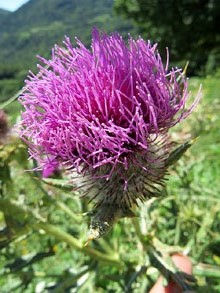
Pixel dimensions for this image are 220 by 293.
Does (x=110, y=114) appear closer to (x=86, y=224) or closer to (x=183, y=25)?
(x=86, y=224)

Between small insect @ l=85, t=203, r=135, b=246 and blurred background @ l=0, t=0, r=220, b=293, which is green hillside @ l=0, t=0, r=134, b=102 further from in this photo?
small insect @ l=85, t=203, r=135, b=246

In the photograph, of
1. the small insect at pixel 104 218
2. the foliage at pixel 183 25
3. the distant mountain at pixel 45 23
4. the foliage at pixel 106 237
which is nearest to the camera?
the small insect at pixel 104 218

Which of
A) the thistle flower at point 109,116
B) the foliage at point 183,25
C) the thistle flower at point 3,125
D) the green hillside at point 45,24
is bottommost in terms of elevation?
the thistle flower at point 109,116

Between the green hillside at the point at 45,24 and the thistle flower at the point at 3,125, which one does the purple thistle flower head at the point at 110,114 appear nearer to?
the thistle flower at the point at 3,125

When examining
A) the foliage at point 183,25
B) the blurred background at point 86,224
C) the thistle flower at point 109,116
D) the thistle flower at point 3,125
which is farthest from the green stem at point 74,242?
the foliage at point 183,25

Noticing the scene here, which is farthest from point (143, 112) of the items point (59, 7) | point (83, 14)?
point (59, 7)

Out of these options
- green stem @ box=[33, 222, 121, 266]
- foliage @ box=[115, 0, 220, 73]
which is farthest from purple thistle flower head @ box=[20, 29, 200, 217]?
foliage @ box=[115, 0, 220, 73]

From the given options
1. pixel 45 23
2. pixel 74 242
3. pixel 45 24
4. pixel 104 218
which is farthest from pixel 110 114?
pixel 45 23
